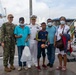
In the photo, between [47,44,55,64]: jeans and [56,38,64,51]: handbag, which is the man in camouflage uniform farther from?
[56,38,64,51]: handbag

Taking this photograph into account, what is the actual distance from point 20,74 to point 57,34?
1.89 meters

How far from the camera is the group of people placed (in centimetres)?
766

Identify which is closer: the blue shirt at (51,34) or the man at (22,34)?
the man at (22,34)

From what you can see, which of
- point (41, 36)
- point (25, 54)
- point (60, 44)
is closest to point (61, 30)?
point (60, 44)

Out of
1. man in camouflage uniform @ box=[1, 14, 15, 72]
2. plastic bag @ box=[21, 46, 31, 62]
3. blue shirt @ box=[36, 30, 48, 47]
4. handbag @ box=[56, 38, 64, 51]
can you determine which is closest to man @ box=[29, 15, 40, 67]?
blue shirt @ box=[36, 30, 48, 47]

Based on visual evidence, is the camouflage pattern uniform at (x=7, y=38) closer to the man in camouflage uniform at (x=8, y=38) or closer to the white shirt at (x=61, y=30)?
the man in camouflage uniform at (x=8, y=38)

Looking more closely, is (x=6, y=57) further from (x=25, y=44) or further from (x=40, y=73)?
(x=40, y=73)

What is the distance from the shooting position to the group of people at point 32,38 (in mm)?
7656

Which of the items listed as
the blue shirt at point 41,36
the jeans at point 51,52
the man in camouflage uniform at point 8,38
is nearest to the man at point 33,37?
the blue shirt at point 41,36

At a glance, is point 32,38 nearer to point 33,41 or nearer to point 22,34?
point 33,41

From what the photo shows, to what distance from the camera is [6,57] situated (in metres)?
7.72

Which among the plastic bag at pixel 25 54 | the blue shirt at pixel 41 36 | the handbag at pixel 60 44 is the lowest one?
the plastic bag at pixel 25 54

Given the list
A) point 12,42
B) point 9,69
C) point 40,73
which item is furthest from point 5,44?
point 40,73

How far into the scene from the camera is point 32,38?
26.4ft
